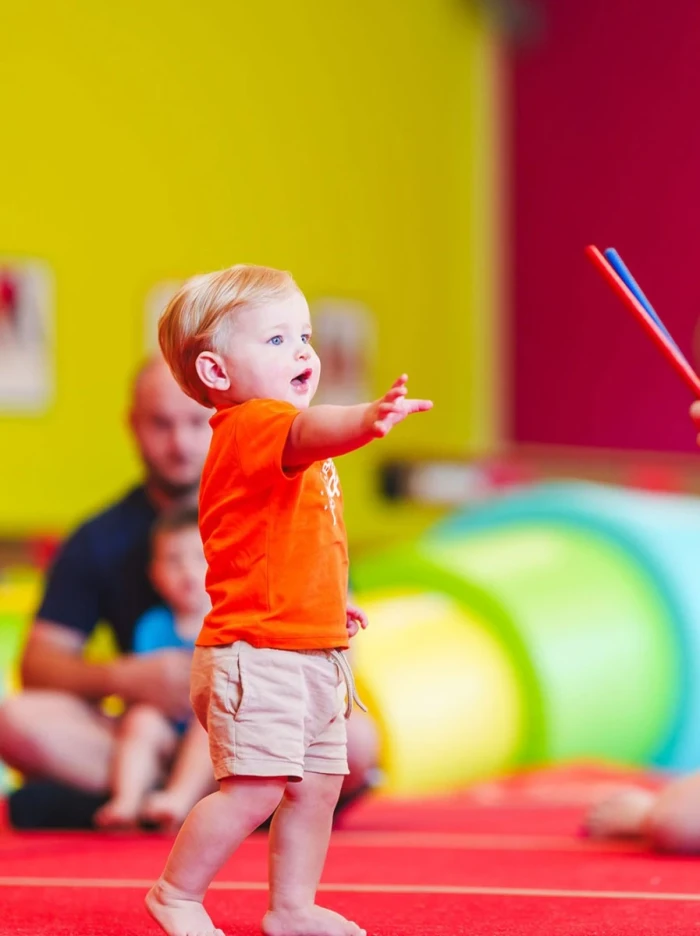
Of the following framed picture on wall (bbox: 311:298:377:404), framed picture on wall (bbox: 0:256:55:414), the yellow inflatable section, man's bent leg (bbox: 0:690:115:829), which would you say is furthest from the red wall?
man's bent leg (bbox: 0:690:115:829)

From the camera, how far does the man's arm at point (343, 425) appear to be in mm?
1215

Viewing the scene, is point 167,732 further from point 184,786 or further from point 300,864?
point 300,864

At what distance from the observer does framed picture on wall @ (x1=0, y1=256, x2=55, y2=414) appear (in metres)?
3.98

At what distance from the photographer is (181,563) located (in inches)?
87.5

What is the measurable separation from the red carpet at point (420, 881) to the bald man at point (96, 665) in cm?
8

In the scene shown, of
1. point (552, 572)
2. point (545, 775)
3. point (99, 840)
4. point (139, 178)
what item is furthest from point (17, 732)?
point (139, 178)

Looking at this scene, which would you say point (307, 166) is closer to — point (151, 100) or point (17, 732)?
point (151, 100)

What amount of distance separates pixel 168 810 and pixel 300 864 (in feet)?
2.48

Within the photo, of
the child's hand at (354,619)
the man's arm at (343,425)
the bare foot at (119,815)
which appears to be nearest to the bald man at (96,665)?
the bare foot at (119,815)

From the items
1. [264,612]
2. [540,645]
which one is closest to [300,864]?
[264,612]

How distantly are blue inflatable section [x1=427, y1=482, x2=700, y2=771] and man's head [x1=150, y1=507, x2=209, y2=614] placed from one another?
1100mm

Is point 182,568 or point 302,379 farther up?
point 302,379

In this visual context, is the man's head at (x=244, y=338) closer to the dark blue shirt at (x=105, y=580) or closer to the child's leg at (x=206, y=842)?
the child's leg at (x=206, y=842)

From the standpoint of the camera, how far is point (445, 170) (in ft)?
16.3
